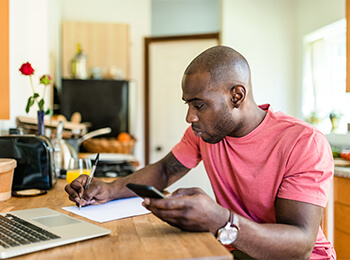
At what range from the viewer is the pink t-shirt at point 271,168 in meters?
1.06

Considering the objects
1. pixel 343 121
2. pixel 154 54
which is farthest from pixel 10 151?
pixel 154 54

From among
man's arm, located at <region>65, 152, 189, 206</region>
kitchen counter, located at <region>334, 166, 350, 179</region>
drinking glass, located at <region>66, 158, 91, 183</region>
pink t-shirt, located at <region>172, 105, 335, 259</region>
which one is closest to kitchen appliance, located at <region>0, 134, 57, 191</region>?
drinking glass, located at <region>66, 158, 91, 183</region>

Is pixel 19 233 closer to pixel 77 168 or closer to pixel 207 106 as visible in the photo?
pixel 207 106

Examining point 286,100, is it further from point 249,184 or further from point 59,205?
point 59,205

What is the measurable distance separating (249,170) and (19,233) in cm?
73

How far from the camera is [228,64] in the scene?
1217 mm

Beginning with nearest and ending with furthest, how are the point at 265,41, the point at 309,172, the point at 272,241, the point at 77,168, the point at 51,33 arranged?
the point at 272,241 < the point at 309,172 < the point at 77,168 < the point at 51,33 < the point at 265,41

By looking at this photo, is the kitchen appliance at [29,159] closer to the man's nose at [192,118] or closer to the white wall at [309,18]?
the man's nose at [192,118]

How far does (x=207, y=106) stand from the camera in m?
1.19

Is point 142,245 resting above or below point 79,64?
below

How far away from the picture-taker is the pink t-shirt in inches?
41.7

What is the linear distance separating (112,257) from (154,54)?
394 centimetres

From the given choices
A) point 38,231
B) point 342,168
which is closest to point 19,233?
point 38,231

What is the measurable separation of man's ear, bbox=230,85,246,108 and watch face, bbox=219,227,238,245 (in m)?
0.49
